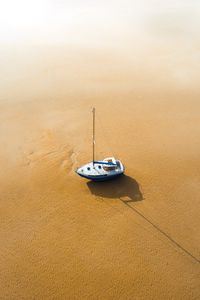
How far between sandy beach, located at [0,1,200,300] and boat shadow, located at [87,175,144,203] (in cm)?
6

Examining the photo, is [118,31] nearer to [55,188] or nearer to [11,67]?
[11,67]

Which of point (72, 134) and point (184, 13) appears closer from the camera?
point (72, 134)

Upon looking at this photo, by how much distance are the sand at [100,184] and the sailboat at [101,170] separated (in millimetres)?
718

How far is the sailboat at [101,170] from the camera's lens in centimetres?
1959

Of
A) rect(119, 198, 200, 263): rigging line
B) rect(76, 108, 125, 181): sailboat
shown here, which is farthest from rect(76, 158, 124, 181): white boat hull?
rect(119, 198, 200, 263): rigging line

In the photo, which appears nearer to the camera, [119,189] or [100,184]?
[119,189]

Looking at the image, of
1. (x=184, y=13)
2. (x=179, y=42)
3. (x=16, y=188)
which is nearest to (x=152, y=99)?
(x=179, y=42)

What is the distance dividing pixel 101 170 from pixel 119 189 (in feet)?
4.98

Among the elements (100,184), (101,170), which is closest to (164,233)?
(100,184)

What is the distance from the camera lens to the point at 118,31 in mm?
36469

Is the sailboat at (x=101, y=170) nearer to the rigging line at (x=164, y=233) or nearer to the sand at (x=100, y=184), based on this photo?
the sand at (x=100, y=184)

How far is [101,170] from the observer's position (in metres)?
19.8

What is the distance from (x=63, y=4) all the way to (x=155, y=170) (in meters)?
29.0

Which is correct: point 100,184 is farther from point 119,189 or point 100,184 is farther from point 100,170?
point 119,189
